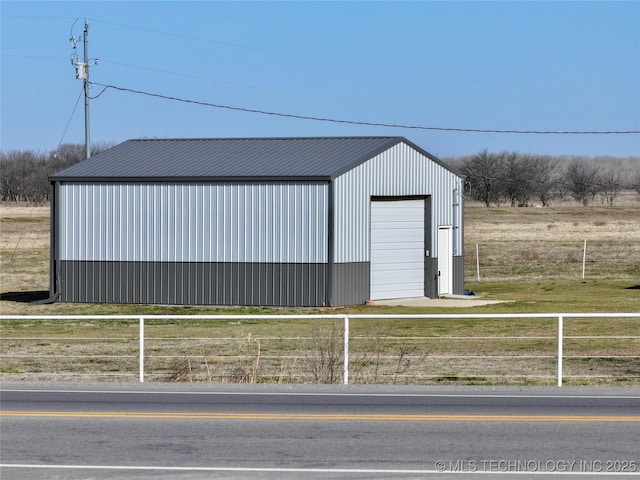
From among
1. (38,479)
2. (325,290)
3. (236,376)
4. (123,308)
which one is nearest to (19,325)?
(123,308)

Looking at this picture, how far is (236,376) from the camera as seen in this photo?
18.1 meters

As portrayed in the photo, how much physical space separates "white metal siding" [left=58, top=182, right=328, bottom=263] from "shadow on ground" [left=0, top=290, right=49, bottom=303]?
280cm

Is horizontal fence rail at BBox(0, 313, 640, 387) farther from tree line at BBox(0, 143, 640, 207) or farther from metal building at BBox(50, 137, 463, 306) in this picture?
tree line at BBox(0, 143, 640, 207)

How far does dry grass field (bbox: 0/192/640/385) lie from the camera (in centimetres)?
1961

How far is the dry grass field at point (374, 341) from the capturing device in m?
19.6

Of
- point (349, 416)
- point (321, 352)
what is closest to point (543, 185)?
point (321, 352)

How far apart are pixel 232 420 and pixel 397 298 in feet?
76.6

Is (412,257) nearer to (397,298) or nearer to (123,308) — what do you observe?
(397,298)

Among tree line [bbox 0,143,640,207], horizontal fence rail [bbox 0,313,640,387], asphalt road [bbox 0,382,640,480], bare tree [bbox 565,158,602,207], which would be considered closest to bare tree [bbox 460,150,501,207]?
tree line [bbox 0,143,640,207]

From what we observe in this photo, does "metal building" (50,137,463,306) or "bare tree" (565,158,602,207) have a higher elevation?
"bare tree" (565,158,602,207)

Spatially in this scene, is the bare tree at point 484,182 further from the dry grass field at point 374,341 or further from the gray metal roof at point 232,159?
the gray metal roof at point 232,159

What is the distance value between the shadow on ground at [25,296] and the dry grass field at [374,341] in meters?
0.06

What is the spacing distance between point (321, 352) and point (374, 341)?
6744mm

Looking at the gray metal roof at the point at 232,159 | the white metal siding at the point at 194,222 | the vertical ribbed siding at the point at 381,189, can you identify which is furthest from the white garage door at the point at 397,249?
the white metal siding at the point at 194,222
